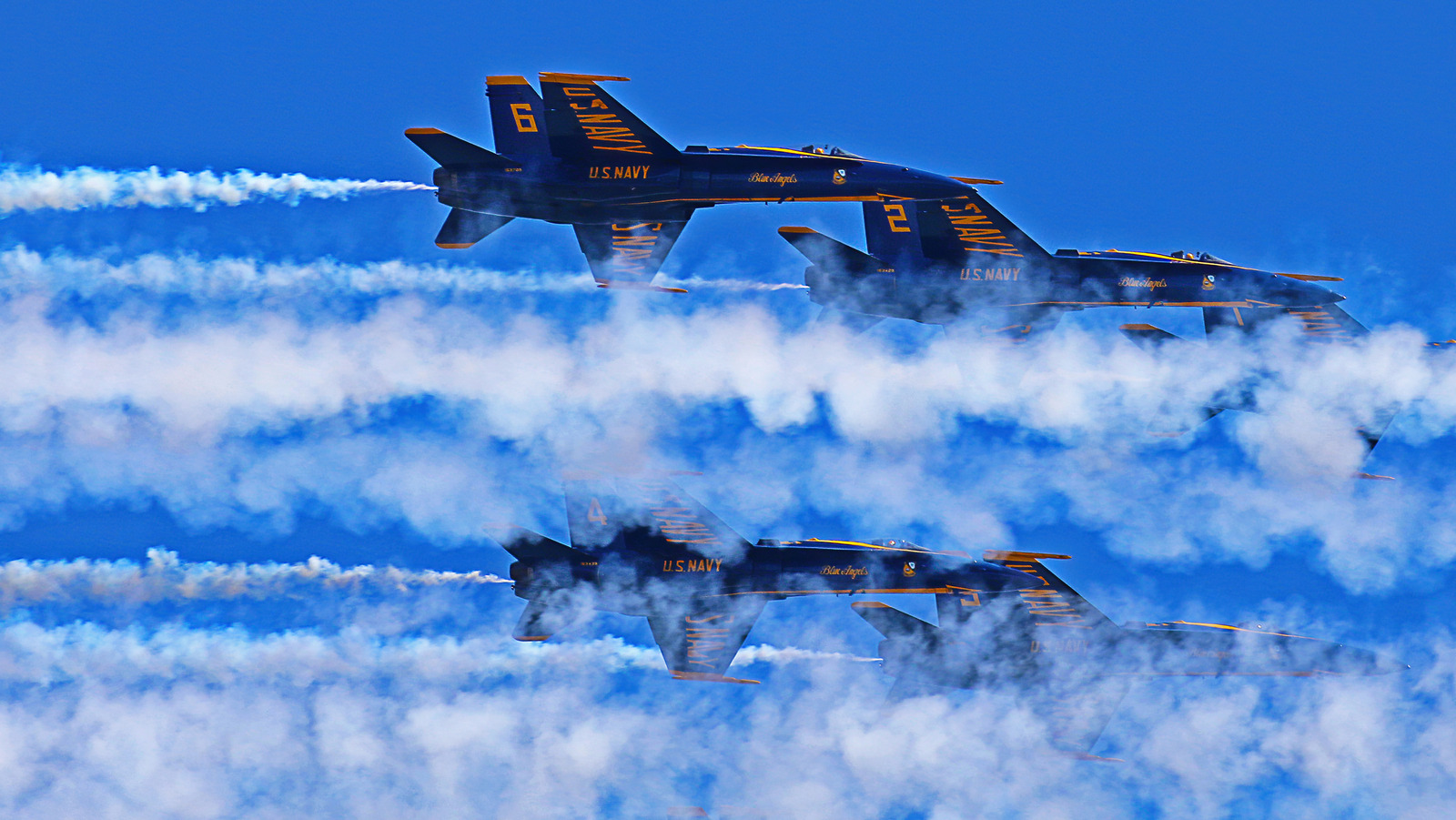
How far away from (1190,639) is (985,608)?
7655 mm

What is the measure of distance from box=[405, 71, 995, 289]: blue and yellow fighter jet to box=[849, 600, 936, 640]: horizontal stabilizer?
51.5 feet

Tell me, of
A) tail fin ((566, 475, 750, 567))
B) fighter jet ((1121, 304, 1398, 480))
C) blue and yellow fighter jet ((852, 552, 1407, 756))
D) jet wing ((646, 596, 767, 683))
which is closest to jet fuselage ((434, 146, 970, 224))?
tail fin ((566, 475, 750, 567))

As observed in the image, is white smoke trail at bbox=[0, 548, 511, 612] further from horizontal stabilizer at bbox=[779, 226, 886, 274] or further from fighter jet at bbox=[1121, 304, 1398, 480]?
fighter jet at bbox=[1121, 304, 1398, 480]

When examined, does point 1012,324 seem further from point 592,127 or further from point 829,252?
point 592,127

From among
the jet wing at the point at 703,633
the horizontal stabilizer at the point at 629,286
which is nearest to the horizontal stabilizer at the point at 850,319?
the horizontal stabilizer at the point at 629,286

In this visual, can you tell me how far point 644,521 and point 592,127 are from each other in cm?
1264

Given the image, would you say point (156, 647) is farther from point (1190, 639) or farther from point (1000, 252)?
point (1190, 639)

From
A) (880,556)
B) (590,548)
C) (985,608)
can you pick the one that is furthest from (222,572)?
(985,608)

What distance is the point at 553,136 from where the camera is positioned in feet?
176

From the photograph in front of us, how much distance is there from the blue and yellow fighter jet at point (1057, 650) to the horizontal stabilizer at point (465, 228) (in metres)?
19.0

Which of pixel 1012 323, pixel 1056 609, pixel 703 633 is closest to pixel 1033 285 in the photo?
pixel 1012 323

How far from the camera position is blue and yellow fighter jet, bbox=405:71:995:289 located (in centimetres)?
5341

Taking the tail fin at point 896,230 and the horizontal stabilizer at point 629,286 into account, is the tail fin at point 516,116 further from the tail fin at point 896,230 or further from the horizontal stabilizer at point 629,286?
the tail fin at point 896,230

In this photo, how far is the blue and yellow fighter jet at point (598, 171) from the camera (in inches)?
2103
